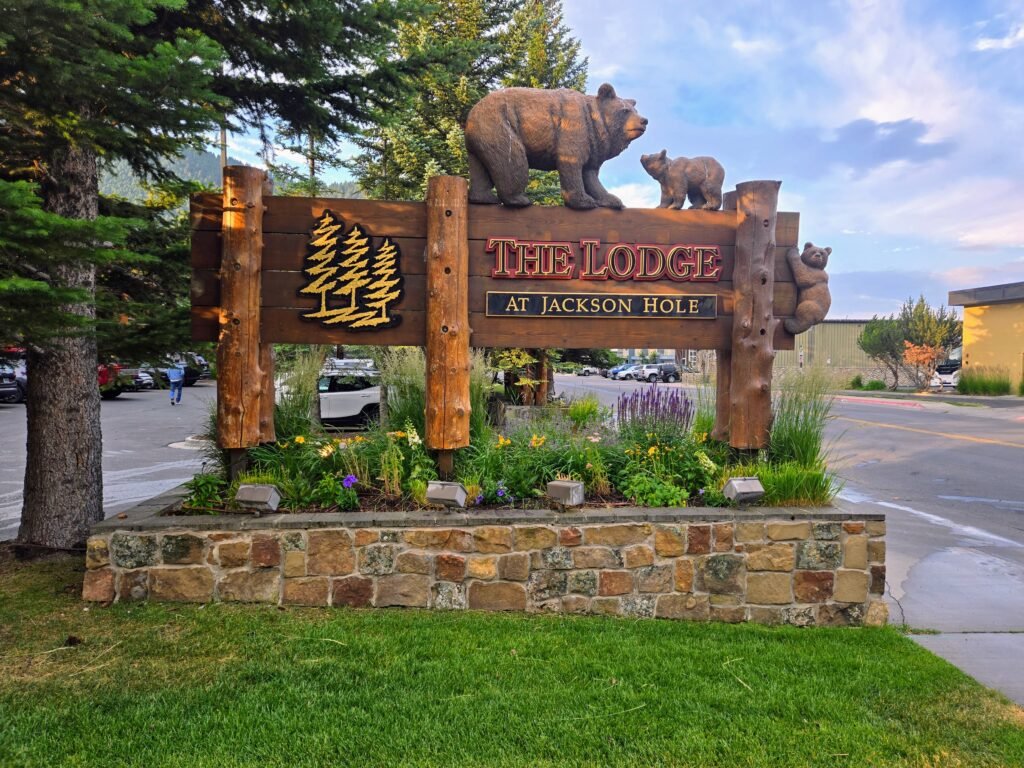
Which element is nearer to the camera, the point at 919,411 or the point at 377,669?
the point at 377,669

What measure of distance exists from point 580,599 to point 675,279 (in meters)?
2.40

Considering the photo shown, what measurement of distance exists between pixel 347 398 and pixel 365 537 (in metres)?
8.94

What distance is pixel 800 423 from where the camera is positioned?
4641 millimetres

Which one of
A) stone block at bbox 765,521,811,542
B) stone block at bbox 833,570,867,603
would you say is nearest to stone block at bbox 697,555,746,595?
stone block at bbox 765,521,811,542

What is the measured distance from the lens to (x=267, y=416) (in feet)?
14.1

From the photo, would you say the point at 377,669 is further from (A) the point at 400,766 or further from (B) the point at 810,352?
(B) the point at 810,352

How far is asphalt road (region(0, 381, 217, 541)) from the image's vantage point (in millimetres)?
6879

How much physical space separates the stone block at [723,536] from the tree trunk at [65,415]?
4583mm

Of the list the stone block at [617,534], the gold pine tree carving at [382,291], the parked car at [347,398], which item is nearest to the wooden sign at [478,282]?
the gold pine tree carving at [382,291]

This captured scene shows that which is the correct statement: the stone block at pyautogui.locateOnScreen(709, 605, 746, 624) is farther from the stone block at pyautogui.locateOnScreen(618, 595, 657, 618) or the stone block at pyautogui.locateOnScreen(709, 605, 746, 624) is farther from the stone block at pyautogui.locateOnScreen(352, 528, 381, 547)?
the stone block at pyautogui.locateOnScreen(352, 528, 381, 547)

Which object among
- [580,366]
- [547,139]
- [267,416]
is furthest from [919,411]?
[267,416]

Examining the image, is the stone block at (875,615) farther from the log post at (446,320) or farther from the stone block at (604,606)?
the log post at (446,320)

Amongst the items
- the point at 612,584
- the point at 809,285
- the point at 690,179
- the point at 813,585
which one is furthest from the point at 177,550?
the point at 809,285

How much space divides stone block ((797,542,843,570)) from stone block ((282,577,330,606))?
10.0 ft
